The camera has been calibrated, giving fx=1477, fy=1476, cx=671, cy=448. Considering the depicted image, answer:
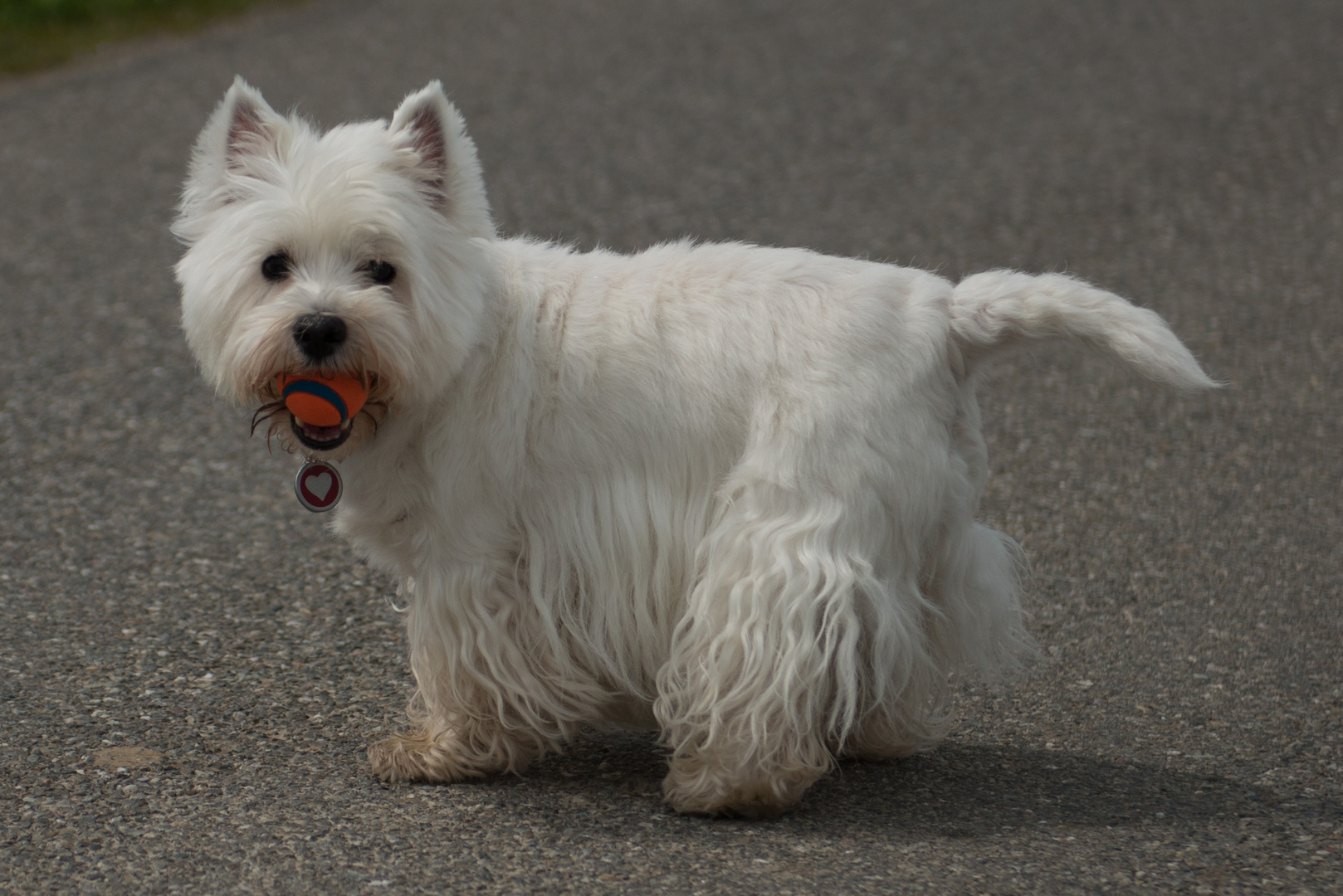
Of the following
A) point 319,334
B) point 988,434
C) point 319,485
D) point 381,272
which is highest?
point 381,272

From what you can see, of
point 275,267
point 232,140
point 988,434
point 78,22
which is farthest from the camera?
point 78,22

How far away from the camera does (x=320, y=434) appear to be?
3.32 meters

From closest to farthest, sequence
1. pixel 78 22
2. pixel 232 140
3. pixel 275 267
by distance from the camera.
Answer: pixel 275 267
pixel 232 140
pixel 78 22

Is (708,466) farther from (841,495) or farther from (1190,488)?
(1190,488)

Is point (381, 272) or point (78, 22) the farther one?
point (78, 22)

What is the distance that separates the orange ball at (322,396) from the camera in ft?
10.5

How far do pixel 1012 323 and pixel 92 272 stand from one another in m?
5.53

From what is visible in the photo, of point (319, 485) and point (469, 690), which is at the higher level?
point (319, 485)

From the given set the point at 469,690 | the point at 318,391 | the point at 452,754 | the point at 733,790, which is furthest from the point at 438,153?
the point at 733,790

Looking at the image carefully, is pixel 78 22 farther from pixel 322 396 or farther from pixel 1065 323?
pixel 1065 323

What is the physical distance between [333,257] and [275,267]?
0.44 feet

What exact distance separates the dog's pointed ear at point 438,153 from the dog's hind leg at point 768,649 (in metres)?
0.91

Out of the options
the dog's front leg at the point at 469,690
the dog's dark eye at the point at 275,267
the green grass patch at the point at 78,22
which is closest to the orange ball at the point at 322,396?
the dog's dark eye at the point at 275,267

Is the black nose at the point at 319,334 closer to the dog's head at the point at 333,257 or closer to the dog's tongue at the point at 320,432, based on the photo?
the dog's head at the point at 333,257
